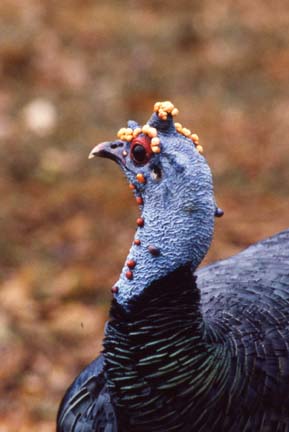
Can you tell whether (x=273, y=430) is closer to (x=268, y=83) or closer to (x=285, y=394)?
(x=285, y=394)

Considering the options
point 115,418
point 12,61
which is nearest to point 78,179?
point 12,61

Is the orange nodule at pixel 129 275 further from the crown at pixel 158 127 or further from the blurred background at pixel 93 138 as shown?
the blurred background at pixel 93 138

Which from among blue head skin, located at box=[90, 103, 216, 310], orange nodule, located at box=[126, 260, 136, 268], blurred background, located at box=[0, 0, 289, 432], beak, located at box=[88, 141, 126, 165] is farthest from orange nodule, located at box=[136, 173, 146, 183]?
blurred background, located at box=[0, 0, 289, 432]

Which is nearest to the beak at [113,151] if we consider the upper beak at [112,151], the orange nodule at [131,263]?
the upper beak at [112,151]

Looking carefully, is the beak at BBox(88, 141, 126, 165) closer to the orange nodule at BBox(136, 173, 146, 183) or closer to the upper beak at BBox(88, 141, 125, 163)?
the upper beak at BBox(88, 141, 125, 163)

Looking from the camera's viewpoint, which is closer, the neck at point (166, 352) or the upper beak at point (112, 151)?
the neck at point (166, 352)

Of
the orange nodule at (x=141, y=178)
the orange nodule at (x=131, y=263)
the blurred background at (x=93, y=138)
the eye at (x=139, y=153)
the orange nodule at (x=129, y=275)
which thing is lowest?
the orange nodule at (x=129, y=275)

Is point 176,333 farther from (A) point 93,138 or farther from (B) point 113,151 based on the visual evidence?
(A) point 93,138
